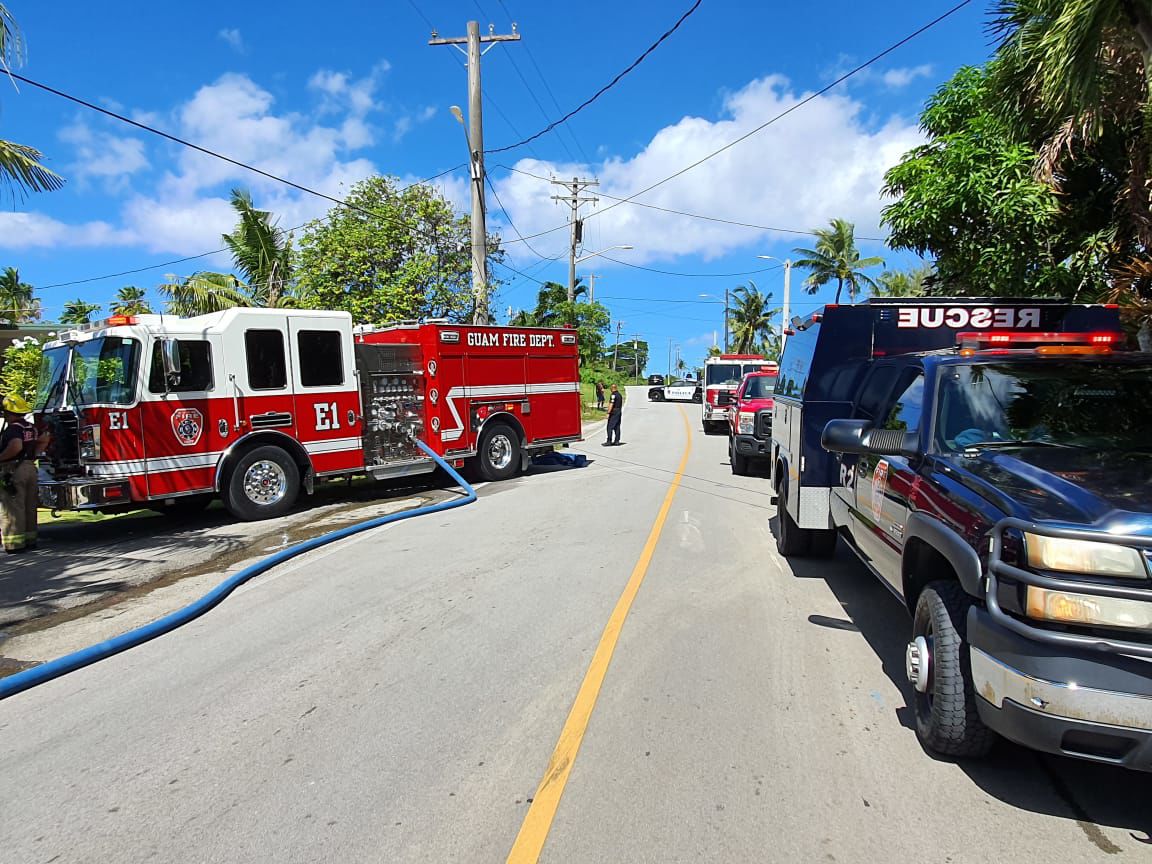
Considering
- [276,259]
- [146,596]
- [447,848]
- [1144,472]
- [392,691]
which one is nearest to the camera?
[447,848]

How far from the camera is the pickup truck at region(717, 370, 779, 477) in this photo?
44.2ft

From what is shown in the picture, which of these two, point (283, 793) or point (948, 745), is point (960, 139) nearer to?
point (948, 745)

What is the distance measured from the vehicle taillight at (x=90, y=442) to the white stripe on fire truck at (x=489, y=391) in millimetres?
5174

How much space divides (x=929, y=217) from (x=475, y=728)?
361 inches

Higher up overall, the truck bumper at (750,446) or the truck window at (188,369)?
the truck window at (188,369)

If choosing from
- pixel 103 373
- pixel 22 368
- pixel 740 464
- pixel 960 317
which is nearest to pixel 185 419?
pixel 103 373

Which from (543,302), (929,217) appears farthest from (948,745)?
(543,302)

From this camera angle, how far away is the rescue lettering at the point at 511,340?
13.4m

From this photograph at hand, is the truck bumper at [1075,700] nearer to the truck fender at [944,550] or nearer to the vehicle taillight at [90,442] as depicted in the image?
the truck fender at [944,550]

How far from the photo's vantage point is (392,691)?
14.6 feet

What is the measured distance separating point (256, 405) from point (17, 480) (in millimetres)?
2808

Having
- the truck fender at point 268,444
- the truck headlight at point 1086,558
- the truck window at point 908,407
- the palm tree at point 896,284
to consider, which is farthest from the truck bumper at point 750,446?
the palm tree at point 896,284

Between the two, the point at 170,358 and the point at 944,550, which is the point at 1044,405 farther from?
the point at 170,358

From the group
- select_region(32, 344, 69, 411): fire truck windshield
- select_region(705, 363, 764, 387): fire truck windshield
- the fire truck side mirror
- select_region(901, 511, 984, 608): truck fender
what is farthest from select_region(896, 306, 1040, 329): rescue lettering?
select_region(705, 363, 764, 387): fire truck windshield
